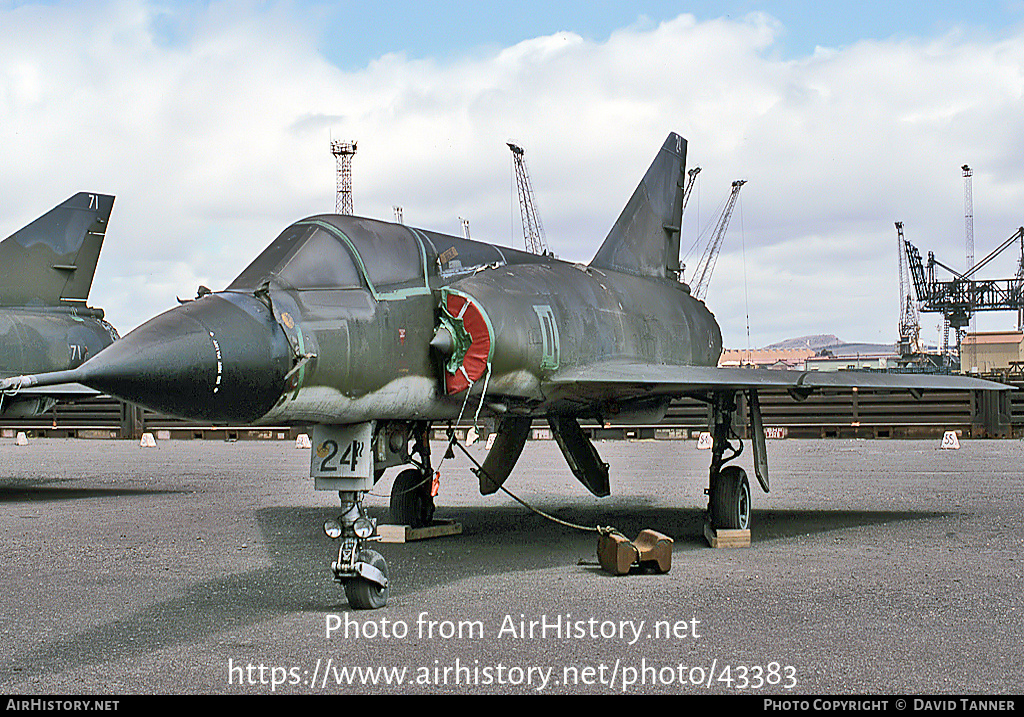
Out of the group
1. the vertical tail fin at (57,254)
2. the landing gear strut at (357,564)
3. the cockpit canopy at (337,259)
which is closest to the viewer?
the landing gear strut at (357,564)

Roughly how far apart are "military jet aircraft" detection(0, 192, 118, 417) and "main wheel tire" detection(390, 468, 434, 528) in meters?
7.46

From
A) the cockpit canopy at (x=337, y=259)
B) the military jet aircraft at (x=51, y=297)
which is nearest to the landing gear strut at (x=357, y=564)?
the cockpit canopy at (x=337, y=259)

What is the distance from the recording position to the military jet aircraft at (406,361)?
627 cm

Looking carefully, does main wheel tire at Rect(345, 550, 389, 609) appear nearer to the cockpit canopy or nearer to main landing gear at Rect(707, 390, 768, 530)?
the cockpit canopy

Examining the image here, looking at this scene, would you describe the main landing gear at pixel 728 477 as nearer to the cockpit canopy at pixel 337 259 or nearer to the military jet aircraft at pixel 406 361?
the military jet aircraft at pixel 406 361

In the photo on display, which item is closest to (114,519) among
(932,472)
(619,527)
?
(619,527)

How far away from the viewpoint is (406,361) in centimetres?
793

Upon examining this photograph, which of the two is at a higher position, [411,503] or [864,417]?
[411,503]

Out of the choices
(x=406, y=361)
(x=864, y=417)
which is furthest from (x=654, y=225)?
(x=864, y=417)

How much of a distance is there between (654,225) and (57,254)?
36.8 feet

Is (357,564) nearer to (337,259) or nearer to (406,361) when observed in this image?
(406,361)

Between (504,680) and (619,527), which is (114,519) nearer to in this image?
(619,527)

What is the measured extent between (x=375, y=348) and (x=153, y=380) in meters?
2.06

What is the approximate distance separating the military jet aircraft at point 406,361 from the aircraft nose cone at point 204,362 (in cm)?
1
